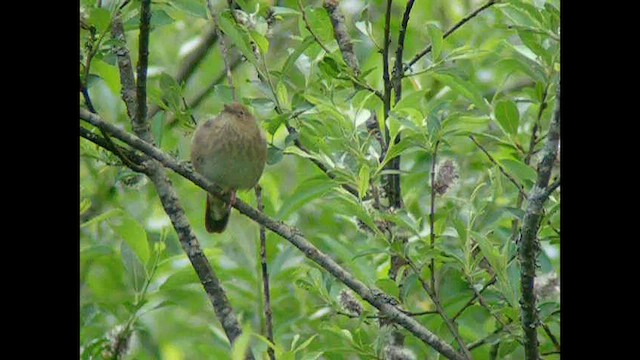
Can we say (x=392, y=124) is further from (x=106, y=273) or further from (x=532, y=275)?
(x=106, y=273)

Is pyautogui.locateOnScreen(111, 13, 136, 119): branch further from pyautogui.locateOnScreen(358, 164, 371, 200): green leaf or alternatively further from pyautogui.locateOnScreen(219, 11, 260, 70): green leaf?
pyautogui.locateOnScreen(358, 164, 371, 200): green leaf

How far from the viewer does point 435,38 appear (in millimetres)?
4113

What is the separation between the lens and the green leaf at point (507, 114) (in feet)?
14.2

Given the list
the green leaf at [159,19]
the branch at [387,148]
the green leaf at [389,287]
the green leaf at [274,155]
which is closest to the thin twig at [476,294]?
the green leaf at [389,287]

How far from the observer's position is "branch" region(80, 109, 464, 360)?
3582 millimetres

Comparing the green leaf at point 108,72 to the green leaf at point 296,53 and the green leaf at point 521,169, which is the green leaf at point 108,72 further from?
the green leaf at point 521,169

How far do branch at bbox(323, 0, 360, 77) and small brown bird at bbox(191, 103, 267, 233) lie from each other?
747 millimetres

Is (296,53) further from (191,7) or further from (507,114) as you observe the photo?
(507,114)

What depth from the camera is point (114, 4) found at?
3.75m

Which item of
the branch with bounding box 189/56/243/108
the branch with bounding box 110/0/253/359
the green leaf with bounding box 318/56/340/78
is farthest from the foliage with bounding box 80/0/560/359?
the branch with bounding box 189/56/243/108
